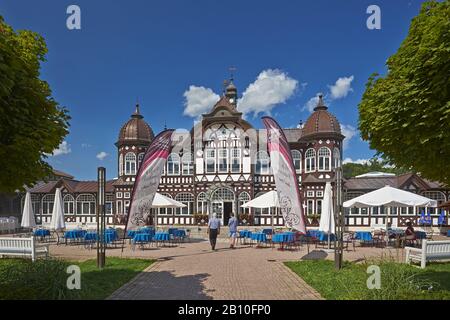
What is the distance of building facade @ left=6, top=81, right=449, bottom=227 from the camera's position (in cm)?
2691

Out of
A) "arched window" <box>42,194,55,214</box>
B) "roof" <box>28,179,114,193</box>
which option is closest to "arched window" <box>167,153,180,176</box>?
"roof" <box>28,179,114,193</box>

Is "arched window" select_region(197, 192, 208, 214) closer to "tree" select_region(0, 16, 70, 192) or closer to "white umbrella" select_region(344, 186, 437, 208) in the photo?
"white umbrella" select_region(344, 186, 437, 208)

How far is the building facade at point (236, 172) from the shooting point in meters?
26.9

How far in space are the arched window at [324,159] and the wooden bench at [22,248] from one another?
70.4ft

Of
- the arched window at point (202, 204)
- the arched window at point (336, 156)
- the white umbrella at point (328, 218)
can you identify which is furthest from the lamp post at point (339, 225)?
the arched window at point (202, 204)

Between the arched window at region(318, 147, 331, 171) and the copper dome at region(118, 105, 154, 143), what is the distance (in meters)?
15.2

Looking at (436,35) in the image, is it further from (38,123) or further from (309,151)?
(309,151)

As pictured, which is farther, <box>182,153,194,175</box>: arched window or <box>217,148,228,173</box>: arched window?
<box>182,153,194,175</box>: arched window

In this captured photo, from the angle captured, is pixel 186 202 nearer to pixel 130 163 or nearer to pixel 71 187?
pixel 130 163

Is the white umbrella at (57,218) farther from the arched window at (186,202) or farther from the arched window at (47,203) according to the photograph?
the arched window at (47,203)

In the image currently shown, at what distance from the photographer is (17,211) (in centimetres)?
3092

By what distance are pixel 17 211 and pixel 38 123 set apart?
30770 millimetres
